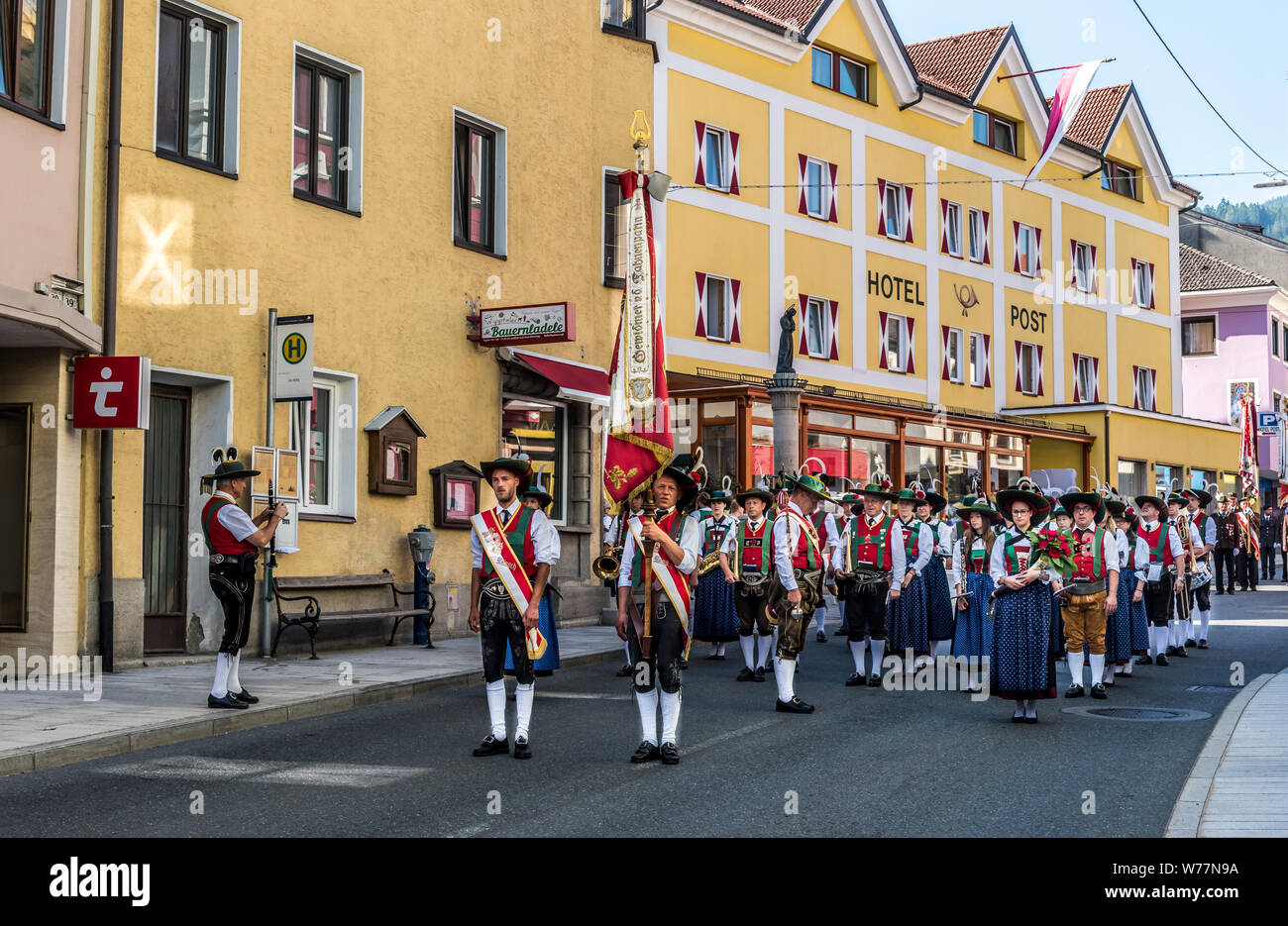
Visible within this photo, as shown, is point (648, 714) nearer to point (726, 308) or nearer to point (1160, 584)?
point (1160, 584)

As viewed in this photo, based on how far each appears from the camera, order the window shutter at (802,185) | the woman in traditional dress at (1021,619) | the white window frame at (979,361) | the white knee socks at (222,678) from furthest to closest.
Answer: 1. the white window frame at (979,361)
2. the window shutter at (802,185)
3. the woman in traditional dress at (1021,619)
4. the white knee socks at (222,678)

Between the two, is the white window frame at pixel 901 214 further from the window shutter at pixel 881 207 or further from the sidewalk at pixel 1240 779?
the sidewalk at pixel 1240 779

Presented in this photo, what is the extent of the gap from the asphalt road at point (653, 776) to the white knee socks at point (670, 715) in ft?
0.66

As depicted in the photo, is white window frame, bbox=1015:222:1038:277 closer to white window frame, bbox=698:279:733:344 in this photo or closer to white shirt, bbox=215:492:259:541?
white window frame, bbox=698:279:733:344

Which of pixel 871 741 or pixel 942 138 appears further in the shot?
pixel 942 138

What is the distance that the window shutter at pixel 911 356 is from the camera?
32.7 meters

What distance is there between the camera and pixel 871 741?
1031 centimetres

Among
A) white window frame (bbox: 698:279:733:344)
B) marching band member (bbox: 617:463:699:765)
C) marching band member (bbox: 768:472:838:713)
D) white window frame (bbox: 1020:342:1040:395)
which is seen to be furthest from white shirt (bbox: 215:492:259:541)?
white window frame (bbox: 1020:342:1040:395)

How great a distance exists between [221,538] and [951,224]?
26151mm

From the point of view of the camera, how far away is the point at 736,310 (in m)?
27.9

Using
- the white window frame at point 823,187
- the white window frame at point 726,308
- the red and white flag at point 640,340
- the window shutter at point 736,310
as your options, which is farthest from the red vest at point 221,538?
the white window frame at point 823,187

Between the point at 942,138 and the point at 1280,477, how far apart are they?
27772 mm
